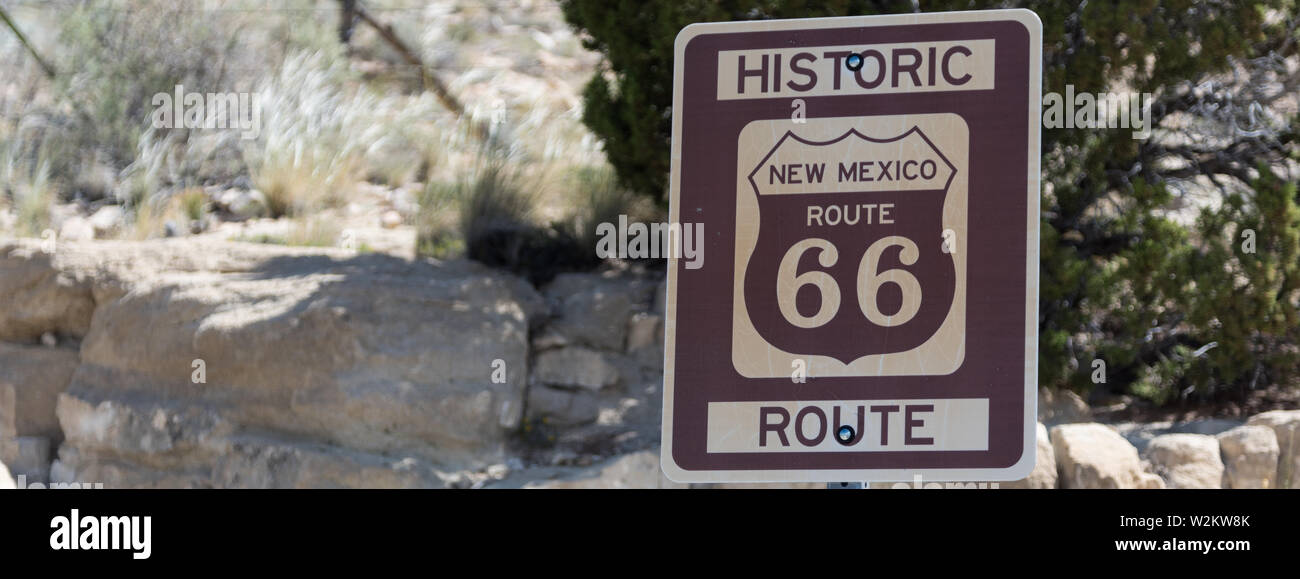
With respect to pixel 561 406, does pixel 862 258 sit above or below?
above

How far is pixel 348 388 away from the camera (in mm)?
5855

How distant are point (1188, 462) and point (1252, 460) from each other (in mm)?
286

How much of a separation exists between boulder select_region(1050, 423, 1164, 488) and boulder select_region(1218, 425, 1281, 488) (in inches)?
14.7

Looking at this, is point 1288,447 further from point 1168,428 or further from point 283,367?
point 283,367

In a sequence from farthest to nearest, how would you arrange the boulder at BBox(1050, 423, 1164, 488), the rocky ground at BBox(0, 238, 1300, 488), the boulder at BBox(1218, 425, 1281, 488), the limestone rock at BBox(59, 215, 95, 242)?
the limestone rock at BBox(59, 215, 95, 242), the rocky ground at BBox(0, 238, 1300, 488), the boulder at BBox(1218, 425, 1281, 488), the boulder at BBox(1050, 423, 1164, 488)

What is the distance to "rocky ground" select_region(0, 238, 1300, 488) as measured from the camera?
566 centimetres

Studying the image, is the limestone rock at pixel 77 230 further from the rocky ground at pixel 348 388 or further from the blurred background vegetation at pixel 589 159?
the rocky ground at pixel 348 388

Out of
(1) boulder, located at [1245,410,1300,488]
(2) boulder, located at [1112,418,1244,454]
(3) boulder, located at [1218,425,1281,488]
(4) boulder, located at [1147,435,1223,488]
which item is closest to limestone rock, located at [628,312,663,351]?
(2) boulder, located at [1112,418,1244,454]

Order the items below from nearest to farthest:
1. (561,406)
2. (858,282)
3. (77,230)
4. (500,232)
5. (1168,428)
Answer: (858,282)
(1168,428)
(561,406)
(500,232)
(77,230)

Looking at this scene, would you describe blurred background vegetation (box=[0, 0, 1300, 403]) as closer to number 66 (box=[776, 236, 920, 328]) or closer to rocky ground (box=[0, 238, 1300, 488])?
rocky ground (box=[0, 238, 1300, 488])

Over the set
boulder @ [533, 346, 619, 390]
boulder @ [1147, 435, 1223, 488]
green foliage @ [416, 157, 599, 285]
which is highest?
green foliage @ [416, 157, 599, 285]

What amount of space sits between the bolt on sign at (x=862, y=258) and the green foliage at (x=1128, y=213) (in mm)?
3793

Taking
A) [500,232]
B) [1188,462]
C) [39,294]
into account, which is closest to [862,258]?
[1188,462]

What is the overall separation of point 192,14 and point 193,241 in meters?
3.59
